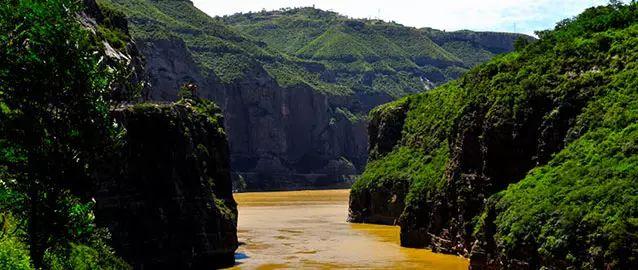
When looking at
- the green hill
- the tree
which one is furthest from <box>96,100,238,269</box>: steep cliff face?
the green hill

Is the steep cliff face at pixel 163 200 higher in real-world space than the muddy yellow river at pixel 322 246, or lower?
higher

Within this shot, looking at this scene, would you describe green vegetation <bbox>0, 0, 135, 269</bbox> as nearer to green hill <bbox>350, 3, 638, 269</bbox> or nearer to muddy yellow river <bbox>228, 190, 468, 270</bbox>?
green hill <bbox>350, 3, 638, 269</bbox>

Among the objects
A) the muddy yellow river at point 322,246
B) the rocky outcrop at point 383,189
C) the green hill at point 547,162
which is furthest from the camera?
the rocky outcrop at point 383,189

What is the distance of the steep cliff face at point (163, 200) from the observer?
129 ft

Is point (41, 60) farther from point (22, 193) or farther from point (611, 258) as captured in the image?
point (611, 258)

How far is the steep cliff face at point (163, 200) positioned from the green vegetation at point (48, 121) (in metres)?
15.2

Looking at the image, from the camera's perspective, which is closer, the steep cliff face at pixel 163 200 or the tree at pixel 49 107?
the tree at pixel 49 107

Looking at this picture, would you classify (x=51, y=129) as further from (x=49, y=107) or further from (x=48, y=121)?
(x=49, y=107)

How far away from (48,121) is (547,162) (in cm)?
3251

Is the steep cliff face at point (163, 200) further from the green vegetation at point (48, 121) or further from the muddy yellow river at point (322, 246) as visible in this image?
the green vegetation at point (48, 121)

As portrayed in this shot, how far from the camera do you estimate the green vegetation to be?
19906 millimetres

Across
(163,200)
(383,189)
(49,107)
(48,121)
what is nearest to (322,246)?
(163,200)

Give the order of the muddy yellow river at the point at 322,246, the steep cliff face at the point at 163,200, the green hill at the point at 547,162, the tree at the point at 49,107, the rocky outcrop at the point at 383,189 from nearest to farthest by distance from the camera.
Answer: the tree at the point at 49,107 < the green hill at the point at 547,162 < the steep cliff face at the point at 163,200 < the muddy yellow river at the point at 322,246 < the rocky outcrop at the point at 383,189

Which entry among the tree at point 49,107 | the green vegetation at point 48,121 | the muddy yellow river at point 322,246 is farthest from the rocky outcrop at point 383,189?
the tree at point 49,107
